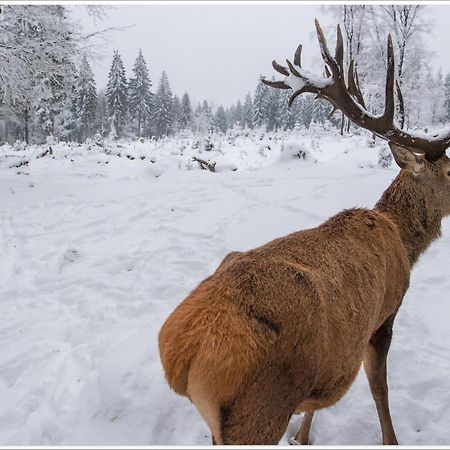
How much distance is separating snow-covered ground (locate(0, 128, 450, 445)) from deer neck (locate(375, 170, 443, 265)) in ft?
3.64

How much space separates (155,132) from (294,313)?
2549 inches

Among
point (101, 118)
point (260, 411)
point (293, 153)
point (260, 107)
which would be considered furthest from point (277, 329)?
point (101, 118)

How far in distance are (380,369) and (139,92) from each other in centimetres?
6042

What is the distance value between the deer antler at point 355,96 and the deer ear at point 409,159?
0.38 ft

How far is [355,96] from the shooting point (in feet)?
13.4

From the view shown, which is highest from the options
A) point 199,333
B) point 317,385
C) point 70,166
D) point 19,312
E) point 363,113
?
point 363,113

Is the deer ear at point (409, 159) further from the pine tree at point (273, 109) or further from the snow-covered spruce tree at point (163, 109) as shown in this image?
the snow-covered spruce tree at point (163, 109)

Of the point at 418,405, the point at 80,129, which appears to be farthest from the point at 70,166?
the point at 80,129

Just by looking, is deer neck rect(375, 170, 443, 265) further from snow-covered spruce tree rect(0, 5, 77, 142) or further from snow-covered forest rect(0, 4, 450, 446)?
snow-covered spruce tree rect(0, 5, 77, 142)

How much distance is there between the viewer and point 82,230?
23.0 ft

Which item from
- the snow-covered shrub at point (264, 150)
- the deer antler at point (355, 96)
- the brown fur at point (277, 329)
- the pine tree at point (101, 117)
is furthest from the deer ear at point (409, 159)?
the pine tree at point (101, 117)

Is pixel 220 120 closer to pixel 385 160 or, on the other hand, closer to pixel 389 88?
pixel 385 160

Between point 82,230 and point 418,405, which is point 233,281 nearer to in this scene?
point 418,405

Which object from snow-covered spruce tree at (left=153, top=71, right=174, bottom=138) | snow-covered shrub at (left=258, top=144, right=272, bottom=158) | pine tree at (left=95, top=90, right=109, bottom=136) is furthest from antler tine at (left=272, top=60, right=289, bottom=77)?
pine tree at (left=95, top=90, right=109, bottom=136)
